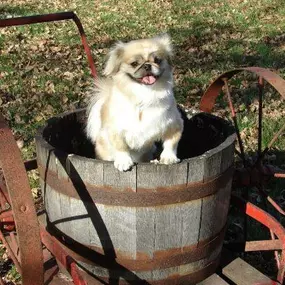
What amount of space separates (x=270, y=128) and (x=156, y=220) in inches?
123

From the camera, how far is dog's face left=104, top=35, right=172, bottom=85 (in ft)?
8.90

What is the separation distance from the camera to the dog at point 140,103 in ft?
9.02

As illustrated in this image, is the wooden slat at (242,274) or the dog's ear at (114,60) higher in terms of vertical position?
the dog's ear at (114,60)

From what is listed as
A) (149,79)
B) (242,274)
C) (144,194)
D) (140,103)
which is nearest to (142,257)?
(144,194)

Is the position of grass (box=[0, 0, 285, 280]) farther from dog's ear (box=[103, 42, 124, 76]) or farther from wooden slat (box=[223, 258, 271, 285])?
dog's ear (box=[103, 42, 124, 76])

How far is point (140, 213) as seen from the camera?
8.24 feet

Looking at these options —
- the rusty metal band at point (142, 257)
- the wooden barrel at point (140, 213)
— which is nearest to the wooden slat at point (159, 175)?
the wooden barrel at point (140, 213)

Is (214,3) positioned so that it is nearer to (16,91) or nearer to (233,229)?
(16,91)

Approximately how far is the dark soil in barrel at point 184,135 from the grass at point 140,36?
1.09 metres

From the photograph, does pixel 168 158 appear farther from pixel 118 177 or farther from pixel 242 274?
pixel 242 274

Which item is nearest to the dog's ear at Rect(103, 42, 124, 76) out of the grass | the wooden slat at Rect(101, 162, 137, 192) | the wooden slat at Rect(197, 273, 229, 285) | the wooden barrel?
the wooden barrel

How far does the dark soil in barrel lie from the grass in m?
1.09

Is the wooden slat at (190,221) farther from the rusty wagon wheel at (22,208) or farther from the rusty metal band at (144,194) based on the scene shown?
the rusty wagon wheel at (22,208)

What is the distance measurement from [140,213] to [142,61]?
32.2 inches
